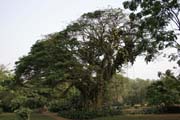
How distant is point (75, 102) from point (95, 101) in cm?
1543

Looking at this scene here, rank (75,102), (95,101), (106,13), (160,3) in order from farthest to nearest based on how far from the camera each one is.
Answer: (75,102) < (95,101) < (106,13) < (160,3)

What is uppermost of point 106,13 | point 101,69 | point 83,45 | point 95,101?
point 106,13

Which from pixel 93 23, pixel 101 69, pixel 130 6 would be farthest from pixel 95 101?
pixel 130 6

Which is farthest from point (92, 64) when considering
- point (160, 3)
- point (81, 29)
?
point (160, 3)

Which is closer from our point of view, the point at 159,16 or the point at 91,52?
the point at 159,16

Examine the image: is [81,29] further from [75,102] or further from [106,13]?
[75,102]

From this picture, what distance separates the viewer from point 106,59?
3934cm

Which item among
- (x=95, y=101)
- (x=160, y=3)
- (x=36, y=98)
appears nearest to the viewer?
(x=160, y=3)

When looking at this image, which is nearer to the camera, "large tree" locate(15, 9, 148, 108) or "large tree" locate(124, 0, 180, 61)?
"large tree" locate(124, 0, 180, 61)

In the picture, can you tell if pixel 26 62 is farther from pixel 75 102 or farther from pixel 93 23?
pixel 75 102

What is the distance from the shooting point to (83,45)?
1534 inches

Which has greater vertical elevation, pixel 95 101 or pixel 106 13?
Result: pixel 106 13

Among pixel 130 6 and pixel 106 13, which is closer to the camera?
pixel 130 6

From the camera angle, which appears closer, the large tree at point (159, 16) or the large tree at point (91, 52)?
the large tree at point (159, 16)
